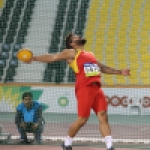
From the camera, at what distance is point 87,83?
5.05m

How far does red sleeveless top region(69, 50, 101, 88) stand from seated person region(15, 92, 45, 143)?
6.71 feet

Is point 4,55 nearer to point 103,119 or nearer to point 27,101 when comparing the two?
point 27,101

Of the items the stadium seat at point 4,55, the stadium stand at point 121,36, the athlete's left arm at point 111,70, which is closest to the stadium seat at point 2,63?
the stadium seat at point 4,55

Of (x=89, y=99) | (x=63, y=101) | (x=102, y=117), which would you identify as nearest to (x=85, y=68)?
(x=89, y=99)

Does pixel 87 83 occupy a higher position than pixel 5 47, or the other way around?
pixel 5 47

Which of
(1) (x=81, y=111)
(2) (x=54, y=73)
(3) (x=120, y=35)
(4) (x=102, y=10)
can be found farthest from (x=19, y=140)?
(4) (x=102, y=10)

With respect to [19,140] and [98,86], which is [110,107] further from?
[98,86]

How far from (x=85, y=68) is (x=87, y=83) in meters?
0.16

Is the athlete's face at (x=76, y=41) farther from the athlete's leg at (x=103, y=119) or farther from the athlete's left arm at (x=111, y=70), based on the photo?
the athlete's leg at (x=103, y=119)

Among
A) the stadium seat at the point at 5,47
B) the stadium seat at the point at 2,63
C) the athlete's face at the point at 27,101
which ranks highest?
the stadium seat at the point at 5,47

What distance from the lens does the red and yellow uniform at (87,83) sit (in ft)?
16.6

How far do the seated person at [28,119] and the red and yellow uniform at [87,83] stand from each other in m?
2.01

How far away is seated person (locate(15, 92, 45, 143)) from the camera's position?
6.94 metres

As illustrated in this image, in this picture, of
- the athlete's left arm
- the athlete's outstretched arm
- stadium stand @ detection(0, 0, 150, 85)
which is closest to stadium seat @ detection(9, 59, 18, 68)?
stadium stand @ detection(0, 0, 150, 85)
